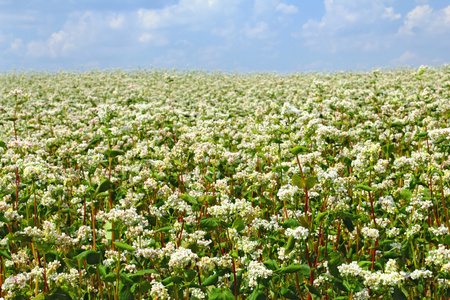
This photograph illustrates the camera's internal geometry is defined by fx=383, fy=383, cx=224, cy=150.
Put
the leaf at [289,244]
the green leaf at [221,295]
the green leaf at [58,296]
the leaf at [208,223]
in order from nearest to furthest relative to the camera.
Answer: the green leaf at [221,295] < the green leaf at [58,296] < the leaf at [289,244] < the leaf at [208,223]

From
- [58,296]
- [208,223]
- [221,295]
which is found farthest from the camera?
[208,223]

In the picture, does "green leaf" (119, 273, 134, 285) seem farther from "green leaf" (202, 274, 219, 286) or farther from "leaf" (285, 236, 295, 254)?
"leaf" (285, 236, 295, 254)

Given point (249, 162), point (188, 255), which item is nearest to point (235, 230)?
point (188, 255)

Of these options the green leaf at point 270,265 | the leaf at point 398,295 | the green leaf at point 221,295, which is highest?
the green leaf at point 270,265

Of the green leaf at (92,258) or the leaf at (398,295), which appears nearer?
the leaf at (398,295)

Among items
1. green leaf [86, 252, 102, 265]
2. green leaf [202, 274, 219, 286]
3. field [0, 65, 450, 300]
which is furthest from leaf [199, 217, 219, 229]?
green leaf [86, 252, 102, 265]

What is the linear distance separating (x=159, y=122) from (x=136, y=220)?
241 inches

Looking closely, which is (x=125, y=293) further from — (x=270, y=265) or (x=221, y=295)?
(x=270, y=265)

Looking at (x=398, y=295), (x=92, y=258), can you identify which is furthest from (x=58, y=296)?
(x=398, y=295)

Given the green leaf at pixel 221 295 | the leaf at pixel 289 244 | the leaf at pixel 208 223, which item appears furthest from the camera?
the leaf at pixel 208 223

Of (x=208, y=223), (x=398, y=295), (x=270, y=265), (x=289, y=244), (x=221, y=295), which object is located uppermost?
(x=208, y=223)

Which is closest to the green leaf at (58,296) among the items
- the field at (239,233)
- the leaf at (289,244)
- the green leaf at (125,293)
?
the field at (239,233)

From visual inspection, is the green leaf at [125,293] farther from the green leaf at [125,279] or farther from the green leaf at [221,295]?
the green leaf at [221,295]

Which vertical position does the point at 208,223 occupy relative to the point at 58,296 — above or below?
above
